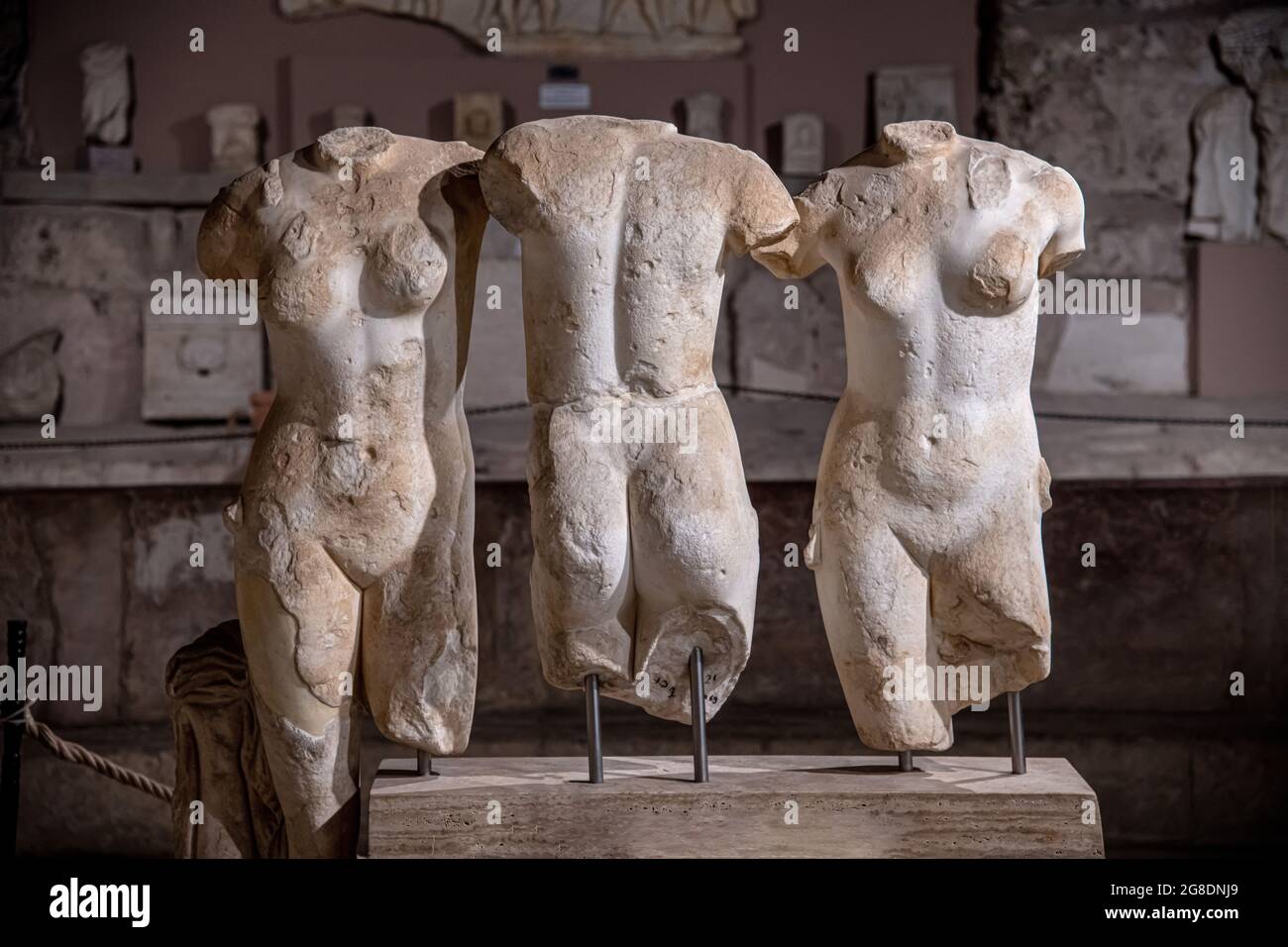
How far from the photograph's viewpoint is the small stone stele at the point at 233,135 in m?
6.59

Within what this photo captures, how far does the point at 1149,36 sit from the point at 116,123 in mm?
4099

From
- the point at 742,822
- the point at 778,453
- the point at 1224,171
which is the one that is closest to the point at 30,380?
the point at 778,453

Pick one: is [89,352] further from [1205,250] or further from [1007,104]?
[1205,250]

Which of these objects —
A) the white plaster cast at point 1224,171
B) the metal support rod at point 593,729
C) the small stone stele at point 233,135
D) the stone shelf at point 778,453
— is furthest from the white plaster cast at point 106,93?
the white plaster cast at point 1224,171

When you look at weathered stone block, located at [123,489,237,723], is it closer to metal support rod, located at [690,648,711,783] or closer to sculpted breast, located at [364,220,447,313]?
sculpted breast, located at [364,220,447,313]

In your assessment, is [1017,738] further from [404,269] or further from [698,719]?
[404,269]

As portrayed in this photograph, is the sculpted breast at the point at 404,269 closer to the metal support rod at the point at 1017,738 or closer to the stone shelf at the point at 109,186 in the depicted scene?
the metal support rod at the point at 1017,738

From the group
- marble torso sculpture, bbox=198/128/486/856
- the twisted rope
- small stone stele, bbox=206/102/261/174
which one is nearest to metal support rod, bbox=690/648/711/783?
marble torso sculpture, bbox=198/128/486/856

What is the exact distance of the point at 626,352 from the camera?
341 cm

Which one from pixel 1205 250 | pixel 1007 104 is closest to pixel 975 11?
pixel 1007 104

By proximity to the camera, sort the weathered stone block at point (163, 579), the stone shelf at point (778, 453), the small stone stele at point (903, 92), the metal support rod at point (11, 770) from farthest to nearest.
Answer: the small stone stele at point (903, 92) → the weathered stone block at point (163, 579) → the stone shelf at point (778, 453) → the metal support rod at point (11, 770)

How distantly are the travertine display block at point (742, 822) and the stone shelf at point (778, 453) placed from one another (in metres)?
2.42

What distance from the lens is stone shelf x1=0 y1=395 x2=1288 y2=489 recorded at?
19.1ft

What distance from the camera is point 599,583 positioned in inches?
134
